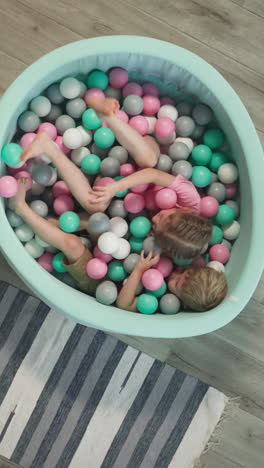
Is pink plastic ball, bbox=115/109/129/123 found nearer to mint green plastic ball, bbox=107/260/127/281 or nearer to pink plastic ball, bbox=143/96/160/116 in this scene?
pink plastic ball, bbox=143/96/160/116

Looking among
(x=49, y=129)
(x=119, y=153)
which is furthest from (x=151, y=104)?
(x=49, y=129)

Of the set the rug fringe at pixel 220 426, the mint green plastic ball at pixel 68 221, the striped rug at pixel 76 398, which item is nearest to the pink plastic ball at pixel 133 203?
the mint green plastic ball at pixel 68 221

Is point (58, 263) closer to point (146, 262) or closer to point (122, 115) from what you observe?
point (146, 262)

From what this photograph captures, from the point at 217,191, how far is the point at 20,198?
18.0 inches

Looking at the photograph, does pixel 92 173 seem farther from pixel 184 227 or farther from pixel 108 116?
pixel 184 227

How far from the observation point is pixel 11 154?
1110mm

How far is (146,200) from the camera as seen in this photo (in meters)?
1.25

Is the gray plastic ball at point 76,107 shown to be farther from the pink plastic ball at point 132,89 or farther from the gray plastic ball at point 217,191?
the gray plastic ball at point 217,191

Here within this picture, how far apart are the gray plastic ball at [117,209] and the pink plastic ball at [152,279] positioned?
155 mm

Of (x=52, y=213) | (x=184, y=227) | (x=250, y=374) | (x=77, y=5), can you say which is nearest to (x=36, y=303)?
(x=52, y=213)

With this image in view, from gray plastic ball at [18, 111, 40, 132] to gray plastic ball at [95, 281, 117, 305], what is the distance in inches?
15.5

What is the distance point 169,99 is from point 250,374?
728 mm

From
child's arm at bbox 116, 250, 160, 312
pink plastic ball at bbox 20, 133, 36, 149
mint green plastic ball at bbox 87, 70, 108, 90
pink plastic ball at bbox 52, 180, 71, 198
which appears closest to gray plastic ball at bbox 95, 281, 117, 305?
child's arm at bbox 116, 250, 160, 312

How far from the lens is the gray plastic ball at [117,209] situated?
4.03 feet
